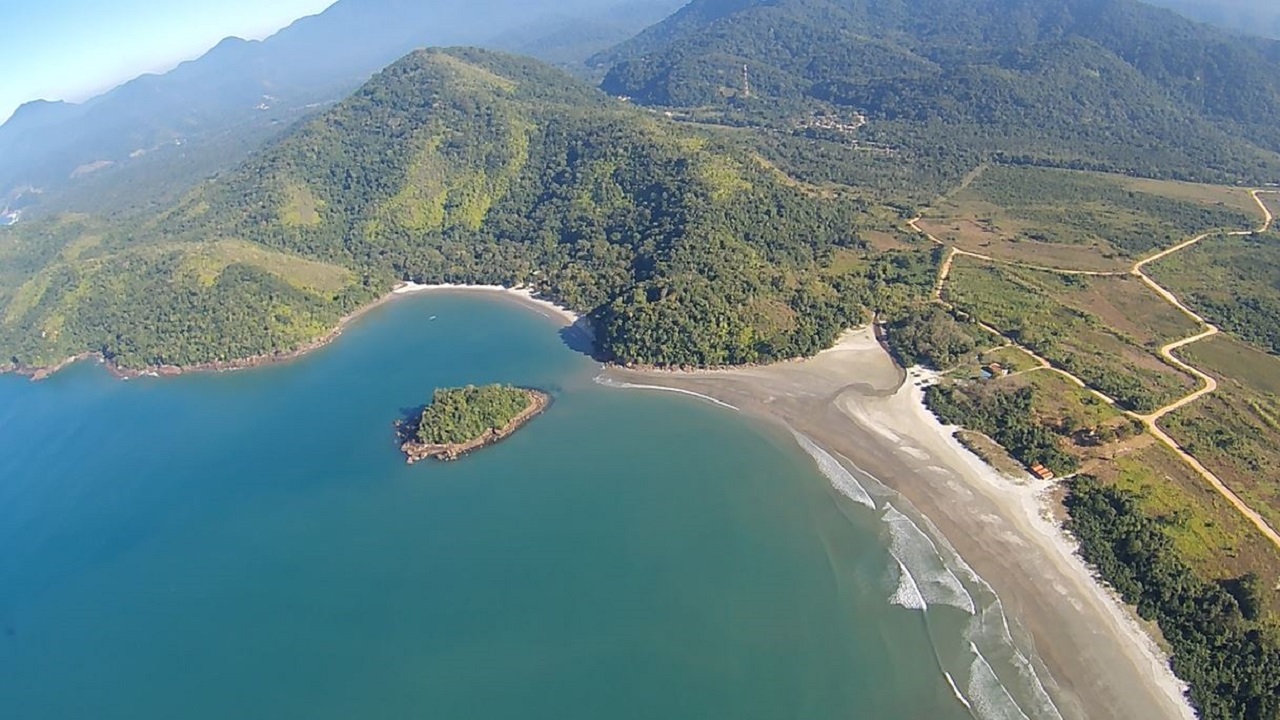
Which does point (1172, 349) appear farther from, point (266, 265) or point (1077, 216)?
point (266, 265)

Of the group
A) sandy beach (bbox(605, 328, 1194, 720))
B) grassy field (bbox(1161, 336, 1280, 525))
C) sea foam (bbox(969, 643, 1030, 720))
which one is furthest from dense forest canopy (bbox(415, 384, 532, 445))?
grassy field (bbox(1161, 336, 1280, 525))

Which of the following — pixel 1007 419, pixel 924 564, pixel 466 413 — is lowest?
pixel 924 564

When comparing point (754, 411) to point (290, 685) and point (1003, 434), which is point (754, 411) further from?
point (290, 685)


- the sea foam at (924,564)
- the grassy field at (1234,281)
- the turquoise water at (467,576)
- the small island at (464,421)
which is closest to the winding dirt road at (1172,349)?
the grassy field at (1234,281)

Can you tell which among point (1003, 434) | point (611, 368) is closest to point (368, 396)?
point (611, 368)

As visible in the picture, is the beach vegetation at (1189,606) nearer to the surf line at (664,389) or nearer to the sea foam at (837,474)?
the sea foam at (837,474)

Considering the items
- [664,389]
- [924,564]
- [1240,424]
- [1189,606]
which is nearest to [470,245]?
[664,389]

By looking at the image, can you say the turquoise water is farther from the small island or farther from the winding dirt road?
the winding dirt road
